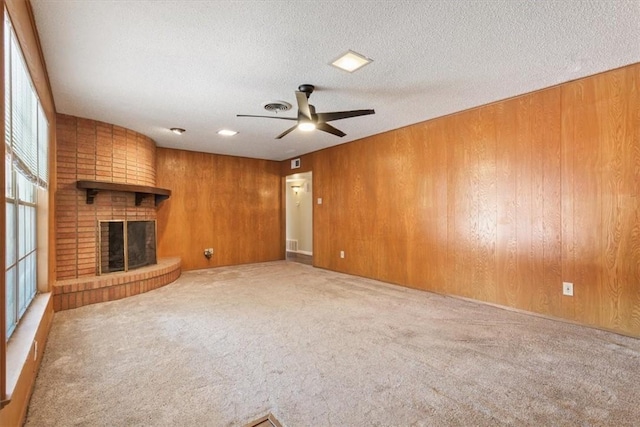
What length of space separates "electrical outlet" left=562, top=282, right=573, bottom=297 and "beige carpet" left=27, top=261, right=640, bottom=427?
317mm

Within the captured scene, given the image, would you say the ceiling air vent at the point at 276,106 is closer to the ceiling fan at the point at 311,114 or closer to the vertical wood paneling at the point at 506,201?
the ceiling fan at the point at 311,114

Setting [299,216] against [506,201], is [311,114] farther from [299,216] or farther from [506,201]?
[299,216]

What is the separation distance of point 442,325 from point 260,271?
142 inches

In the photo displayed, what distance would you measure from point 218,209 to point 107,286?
8.85 feet

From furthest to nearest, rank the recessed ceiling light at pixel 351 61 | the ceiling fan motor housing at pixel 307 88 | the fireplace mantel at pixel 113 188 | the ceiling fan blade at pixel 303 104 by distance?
the fireplace mantel at pixel 113 188 < the ceiling fan motor housing at pixel 307 88 < the ceiling fan blade at pixel 303 104 < the recessed ceiling light at pixel 351 61

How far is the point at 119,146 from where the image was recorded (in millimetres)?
4383

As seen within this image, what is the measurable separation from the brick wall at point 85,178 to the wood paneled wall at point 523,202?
3.68 metres

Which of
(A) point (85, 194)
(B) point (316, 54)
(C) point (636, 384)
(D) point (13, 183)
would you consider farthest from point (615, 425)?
(A) point (85, 194)

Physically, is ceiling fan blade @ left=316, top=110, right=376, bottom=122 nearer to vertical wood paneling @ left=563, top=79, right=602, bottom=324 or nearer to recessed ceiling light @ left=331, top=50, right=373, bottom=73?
recessed ceiling light @ left=331, top=50, right=373, bottom=73

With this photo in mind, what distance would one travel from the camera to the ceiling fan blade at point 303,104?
8.79 ft

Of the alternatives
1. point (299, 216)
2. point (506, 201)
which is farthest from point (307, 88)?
point (299, 216)

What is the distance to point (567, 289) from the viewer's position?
9.84 ft

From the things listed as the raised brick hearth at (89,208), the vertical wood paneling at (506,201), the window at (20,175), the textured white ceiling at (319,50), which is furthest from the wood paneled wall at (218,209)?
the vertical wood paneling at (506,201)

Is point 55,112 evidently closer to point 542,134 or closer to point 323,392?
point 323,392
